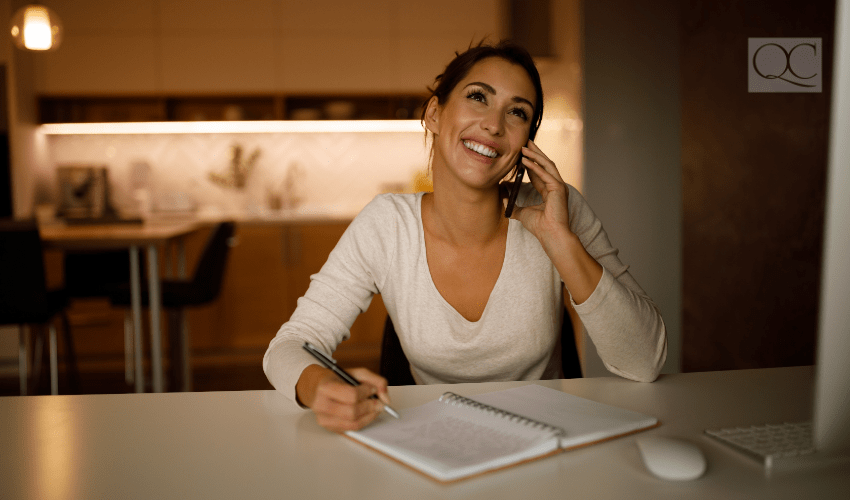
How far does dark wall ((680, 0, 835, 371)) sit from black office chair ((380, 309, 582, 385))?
0.91 meters

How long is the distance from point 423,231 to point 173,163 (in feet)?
13.4

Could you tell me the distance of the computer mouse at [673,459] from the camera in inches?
26.6

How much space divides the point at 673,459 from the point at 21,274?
271 cm

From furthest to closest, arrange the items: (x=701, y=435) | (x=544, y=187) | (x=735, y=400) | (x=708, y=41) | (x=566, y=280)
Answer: (x=708, y=41) < (x=544, y=187) < (x=566, y=280) < (x=735, y=400) < (x=701, y=435)

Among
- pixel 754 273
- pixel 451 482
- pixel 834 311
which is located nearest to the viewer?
pixel 834 311

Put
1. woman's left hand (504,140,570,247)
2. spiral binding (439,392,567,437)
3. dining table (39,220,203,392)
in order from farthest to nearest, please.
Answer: dining table (39,220,203,392) < woman's left hand (504,140,570,247) < spiral binding (439,392,567,437)

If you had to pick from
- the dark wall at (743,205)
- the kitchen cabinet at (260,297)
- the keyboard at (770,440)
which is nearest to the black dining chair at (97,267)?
the kitchen cabinet at (260,297)

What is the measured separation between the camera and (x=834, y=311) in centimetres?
54

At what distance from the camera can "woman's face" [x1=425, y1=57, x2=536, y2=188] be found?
4.55 feet

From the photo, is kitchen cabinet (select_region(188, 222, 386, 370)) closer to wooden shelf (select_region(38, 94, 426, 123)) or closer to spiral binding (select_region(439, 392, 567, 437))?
wooden shelf (select_region(38, 94, 426, 123))

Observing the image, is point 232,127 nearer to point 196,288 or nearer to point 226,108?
point 226,108

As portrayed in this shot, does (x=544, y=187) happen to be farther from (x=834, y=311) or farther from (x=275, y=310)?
(x=275, y=310)

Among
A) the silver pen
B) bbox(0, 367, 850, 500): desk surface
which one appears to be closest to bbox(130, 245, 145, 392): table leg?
bbox(0, 367, 850, 500): desk surface

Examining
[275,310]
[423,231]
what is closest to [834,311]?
[423,231]
